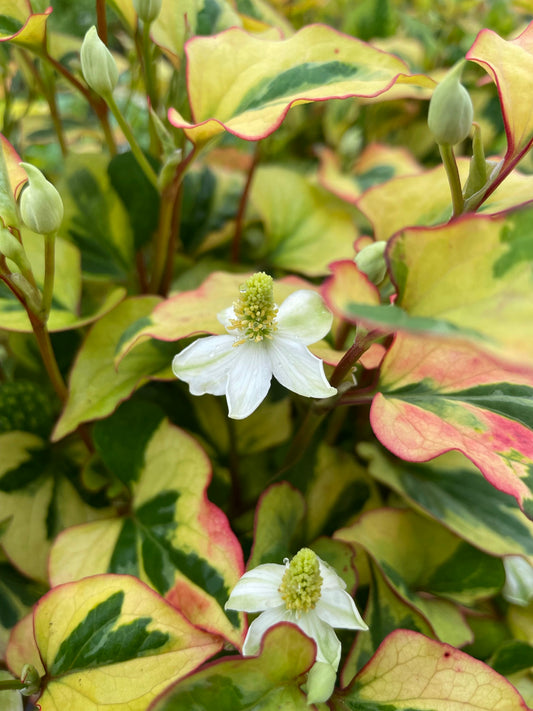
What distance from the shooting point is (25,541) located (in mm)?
453

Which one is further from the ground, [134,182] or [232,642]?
[134,182]

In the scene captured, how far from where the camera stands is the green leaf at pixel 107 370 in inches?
17.0

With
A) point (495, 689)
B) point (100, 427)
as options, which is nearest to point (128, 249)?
point (100, 427)

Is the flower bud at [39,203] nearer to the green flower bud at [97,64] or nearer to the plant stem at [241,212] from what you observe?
the green flower bud at [97,64]

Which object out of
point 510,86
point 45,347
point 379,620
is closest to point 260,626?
point 379,620

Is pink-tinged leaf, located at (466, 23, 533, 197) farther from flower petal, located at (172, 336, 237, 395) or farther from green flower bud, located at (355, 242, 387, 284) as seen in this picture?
flower petal, located at (172, 336, 237, 395)

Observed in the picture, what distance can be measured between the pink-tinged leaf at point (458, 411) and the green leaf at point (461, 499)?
0.37 feet

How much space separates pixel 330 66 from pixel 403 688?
1.28 ft

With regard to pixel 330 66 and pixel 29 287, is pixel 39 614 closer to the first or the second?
pixel 29 287

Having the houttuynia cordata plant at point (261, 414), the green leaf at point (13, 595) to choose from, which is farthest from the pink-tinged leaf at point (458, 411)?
the green leaf at point (13, 595)

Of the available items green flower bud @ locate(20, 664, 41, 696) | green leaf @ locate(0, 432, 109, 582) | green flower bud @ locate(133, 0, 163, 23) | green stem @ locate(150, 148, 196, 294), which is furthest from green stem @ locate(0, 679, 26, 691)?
green flower bud @ locate(133, 0, 163, 23)

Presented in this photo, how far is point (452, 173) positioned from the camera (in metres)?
0.34

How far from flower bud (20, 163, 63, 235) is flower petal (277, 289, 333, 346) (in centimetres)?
14

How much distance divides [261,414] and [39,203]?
27cm
